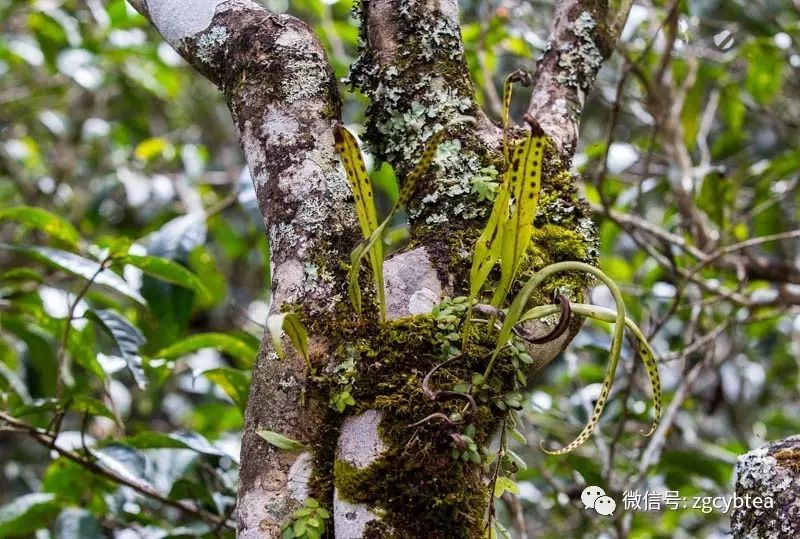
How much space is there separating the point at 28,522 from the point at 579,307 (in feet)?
4.00

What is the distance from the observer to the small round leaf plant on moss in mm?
792

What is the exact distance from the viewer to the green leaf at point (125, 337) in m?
1.46

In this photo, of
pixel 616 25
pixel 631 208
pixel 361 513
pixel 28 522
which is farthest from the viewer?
pixel 631 208

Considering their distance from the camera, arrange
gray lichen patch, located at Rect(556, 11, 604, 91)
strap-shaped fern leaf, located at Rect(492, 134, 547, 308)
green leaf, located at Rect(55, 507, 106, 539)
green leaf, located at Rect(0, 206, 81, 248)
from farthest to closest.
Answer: green leaf, located at Rect(0, 206, 81, 248) → green leaf, located at Rect(55, 507, 106, 539) → gray lichen patch, located at Rect(556, 11, 604, 91) → strap-shaped fern leaf, located at Rect(492, 134, 547, 308)

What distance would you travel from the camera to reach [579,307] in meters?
0.86

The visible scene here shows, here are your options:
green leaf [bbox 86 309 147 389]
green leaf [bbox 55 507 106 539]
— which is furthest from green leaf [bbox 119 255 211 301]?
green leaf [bbox 55 507 106 539]

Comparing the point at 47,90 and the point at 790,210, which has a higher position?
the point at 47,90

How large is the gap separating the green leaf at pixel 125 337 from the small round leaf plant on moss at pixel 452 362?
0.69m

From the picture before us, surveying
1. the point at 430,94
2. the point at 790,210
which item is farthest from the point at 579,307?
the point at 790,210

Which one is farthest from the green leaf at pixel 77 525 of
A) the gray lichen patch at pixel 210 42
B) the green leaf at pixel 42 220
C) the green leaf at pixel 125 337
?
the gray lichen patch at pixel 210 42

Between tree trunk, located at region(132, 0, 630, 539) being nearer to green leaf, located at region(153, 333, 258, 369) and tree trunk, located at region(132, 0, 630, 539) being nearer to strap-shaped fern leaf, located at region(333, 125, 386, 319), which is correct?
strap-shaped fern leaf, located at region(333, 125, 386, 319)

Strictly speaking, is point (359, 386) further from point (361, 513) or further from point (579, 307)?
point (579, 307)

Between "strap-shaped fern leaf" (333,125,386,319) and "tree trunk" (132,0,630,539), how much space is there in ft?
0.16

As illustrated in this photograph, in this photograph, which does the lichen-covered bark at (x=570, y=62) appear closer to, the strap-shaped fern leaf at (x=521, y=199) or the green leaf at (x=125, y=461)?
the strap-shaped fern leaf at (x=521, y=199)
